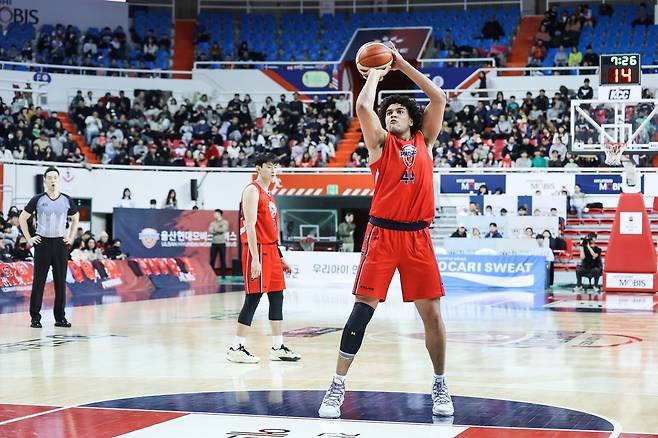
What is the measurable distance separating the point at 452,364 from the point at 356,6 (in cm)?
3201

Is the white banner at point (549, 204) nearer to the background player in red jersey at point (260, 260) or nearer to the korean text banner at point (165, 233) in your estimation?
the korean text banner at point (165, 233)

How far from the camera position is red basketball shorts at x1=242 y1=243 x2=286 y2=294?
32.4 feet

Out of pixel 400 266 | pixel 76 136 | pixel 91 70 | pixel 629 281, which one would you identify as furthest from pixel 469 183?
pixel 400 266

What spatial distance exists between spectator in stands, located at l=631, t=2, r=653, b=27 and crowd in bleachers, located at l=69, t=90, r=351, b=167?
1114cm

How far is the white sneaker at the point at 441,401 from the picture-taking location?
267 inches

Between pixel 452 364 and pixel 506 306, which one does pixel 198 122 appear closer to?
pixel 506 306

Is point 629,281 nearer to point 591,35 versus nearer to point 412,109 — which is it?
point 412,109

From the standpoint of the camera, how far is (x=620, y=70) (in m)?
21.3

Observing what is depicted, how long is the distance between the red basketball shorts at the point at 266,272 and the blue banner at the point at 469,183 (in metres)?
18.8

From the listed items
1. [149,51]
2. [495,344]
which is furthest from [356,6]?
[495,344]

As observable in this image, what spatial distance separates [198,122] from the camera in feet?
107

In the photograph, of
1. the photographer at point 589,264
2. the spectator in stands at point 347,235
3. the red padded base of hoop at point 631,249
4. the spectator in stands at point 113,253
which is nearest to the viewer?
the red padded base of hoop at point 631,249

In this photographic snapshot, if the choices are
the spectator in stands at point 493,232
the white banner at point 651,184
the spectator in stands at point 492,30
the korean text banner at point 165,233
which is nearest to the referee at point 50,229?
the korean text banner at point 165,233

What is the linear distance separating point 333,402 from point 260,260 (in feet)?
11.1
